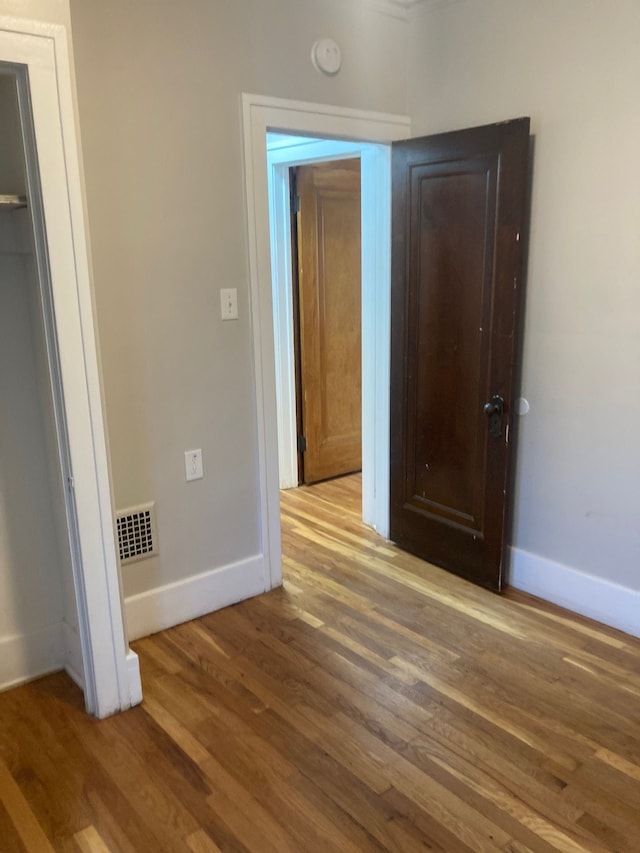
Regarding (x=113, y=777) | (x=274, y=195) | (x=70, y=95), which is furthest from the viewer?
(x=274, y=195)

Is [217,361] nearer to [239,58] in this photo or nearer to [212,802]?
[239,58]

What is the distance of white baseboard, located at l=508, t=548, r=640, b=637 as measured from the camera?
2.74 metres

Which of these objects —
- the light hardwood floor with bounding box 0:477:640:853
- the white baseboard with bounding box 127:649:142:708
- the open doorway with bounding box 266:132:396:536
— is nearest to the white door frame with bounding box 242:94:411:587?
the open doorway with bounding box 266:132:396:536

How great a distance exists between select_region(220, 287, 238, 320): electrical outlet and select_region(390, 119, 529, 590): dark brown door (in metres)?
0.88

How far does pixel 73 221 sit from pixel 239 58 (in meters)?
1.19

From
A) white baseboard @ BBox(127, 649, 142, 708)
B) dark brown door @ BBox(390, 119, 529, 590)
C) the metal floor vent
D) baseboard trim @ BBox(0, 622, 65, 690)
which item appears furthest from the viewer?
dark brown door @ BBox(390, 119, 529, 590)

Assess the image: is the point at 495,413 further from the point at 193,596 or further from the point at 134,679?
the point at 134,679

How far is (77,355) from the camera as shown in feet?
6.56

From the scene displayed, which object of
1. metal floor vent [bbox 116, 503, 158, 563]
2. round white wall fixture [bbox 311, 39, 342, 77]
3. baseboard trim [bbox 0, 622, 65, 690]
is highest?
round white wall fixture [bbox 311, 39, 342, 77]

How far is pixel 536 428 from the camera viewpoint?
296 cm

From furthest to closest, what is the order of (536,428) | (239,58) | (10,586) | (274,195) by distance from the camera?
(274,195), (536,428), (239,58), (10,586)

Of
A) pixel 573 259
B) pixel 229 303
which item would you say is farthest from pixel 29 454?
pixel 573 259

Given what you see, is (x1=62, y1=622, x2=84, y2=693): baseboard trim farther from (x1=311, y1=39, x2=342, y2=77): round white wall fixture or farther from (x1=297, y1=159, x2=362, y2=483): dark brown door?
(x1=311, y1=39, x2=342, y2=77): round white wall fixture

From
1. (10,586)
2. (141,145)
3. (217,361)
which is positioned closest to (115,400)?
(217,361)
